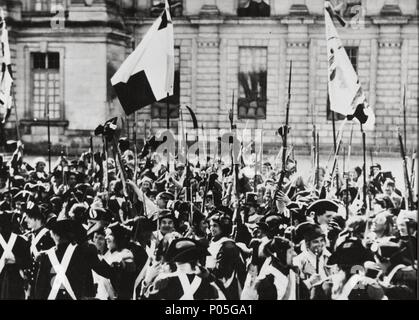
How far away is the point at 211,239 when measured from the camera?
12078mm

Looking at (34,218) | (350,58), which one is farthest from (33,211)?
(350,58)

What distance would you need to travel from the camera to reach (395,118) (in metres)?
16.4

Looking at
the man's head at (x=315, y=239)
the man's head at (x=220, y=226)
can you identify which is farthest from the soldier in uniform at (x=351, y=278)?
the man's head at (x=220, y=226)

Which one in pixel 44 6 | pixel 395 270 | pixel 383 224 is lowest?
pixel 395 270

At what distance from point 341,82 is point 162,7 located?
15.0ft

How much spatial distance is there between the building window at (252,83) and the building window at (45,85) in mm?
4104

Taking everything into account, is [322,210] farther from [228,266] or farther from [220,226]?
[228,266]

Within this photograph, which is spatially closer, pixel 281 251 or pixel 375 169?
pixel 281 251

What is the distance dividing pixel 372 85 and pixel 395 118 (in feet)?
4.43

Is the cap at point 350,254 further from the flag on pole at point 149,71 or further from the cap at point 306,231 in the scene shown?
the flag on pole at point 149,71

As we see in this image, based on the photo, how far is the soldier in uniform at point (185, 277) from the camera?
10391 millimetres

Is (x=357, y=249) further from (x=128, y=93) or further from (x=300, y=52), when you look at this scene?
(x=300, y=52)
